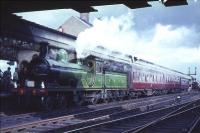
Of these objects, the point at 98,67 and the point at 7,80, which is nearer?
the point at 7,80

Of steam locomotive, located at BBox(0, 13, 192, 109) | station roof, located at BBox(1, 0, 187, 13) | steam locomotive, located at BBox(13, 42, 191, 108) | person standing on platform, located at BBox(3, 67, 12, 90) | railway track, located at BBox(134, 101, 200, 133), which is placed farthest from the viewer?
steam locomotive, located at BBox(13, 42, 191, 108)

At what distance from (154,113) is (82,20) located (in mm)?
33034

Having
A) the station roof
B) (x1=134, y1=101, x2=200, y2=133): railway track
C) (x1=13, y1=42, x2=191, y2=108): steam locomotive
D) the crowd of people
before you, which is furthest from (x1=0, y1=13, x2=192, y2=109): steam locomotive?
(x1=134, y1=101, x2=200, y2=133): railway track

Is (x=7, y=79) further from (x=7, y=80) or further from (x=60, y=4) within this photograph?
(x=60, y=4)

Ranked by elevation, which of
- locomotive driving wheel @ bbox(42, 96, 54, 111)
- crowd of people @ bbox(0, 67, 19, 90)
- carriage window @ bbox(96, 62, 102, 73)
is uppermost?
carriage window @ bbox(96, 62, 102, 73)

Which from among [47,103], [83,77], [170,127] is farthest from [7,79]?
[170,127]

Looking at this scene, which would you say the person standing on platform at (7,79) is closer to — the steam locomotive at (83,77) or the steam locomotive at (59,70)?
the steam locomotive at (59,70)

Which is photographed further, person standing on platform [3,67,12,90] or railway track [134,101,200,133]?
person standing on platform [3,67,12,90]

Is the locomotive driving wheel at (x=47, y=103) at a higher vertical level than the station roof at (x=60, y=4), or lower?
lower

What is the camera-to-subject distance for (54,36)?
21.9 m

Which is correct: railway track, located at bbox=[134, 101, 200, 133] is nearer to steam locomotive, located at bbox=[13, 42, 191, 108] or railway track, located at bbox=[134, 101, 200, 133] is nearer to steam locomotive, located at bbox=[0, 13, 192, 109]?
steam locomotive, located at bbox=[0, 13, 192, 109]

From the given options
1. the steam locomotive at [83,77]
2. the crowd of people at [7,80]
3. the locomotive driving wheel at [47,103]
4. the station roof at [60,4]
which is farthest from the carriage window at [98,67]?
the station roof at [60,4]

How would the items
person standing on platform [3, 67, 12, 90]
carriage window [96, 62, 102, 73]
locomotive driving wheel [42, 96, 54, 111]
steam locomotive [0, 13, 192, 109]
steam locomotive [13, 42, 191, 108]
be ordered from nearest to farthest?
person standing on platform [3, 67, 12, 90] < steam locomotive [0, 13, 192, 109] < steam locomotive [13, 42, 191, 108] < locomotive driving wheel [42, 96, 54, 111] < carriage window [96, 62, 102, 73]

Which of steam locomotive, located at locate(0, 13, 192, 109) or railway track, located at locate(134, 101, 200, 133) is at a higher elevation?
steam locomotive, located at locate(0, 13, 192, 109)
